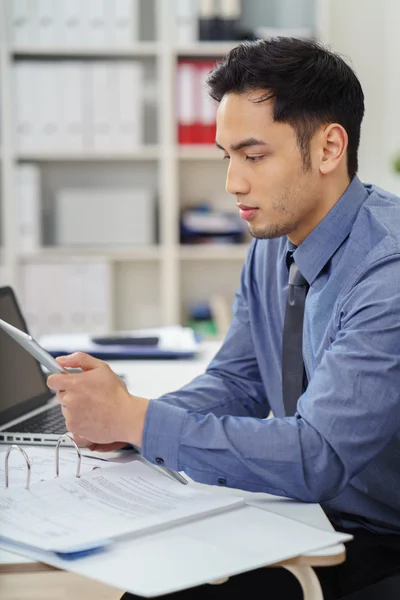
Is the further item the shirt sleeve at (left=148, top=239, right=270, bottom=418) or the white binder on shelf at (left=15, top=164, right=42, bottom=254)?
the white binder on shelf at (left=15, top=164, right=42, bottom=254)

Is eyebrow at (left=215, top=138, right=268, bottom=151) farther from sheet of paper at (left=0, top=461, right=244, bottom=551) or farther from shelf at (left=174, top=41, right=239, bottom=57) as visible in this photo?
shelf at (left=174, top=41, right=239, bottom=57)

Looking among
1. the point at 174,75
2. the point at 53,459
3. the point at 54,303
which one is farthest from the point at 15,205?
the point at 53,459

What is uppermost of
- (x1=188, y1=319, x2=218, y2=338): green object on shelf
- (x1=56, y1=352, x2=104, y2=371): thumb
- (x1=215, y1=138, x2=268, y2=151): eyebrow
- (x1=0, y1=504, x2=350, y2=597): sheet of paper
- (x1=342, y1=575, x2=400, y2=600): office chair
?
(x1=215, y1=138, x2=268, y2=151): eyebrow

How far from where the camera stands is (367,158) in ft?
12.6

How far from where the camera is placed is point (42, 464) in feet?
4.00

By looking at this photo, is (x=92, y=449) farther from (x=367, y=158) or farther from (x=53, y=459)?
(x=367, y=158)

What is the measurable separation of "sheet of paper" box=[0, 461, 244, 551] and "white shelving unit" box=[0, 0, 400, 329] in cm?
263

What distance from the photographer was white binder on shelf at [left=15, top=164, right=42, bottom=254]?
11.9 feet

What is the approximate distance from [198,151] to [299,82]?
2473 mm

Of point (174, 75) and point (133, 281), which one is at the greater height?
point (174, 75)

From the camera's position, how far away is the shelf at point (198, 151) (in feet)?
12.1

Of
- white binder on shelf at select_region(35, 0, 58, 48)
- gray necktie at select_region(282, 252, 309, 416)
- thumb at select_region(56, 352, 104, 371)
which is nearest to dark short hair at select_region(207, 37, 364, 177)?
gray necktie at select_region(282, 252, 309, 416)

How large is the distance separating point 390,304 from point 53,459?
1.78 ft

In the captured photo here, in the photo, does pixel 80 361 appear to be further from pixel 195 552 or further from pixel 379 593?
pixel 379 593
